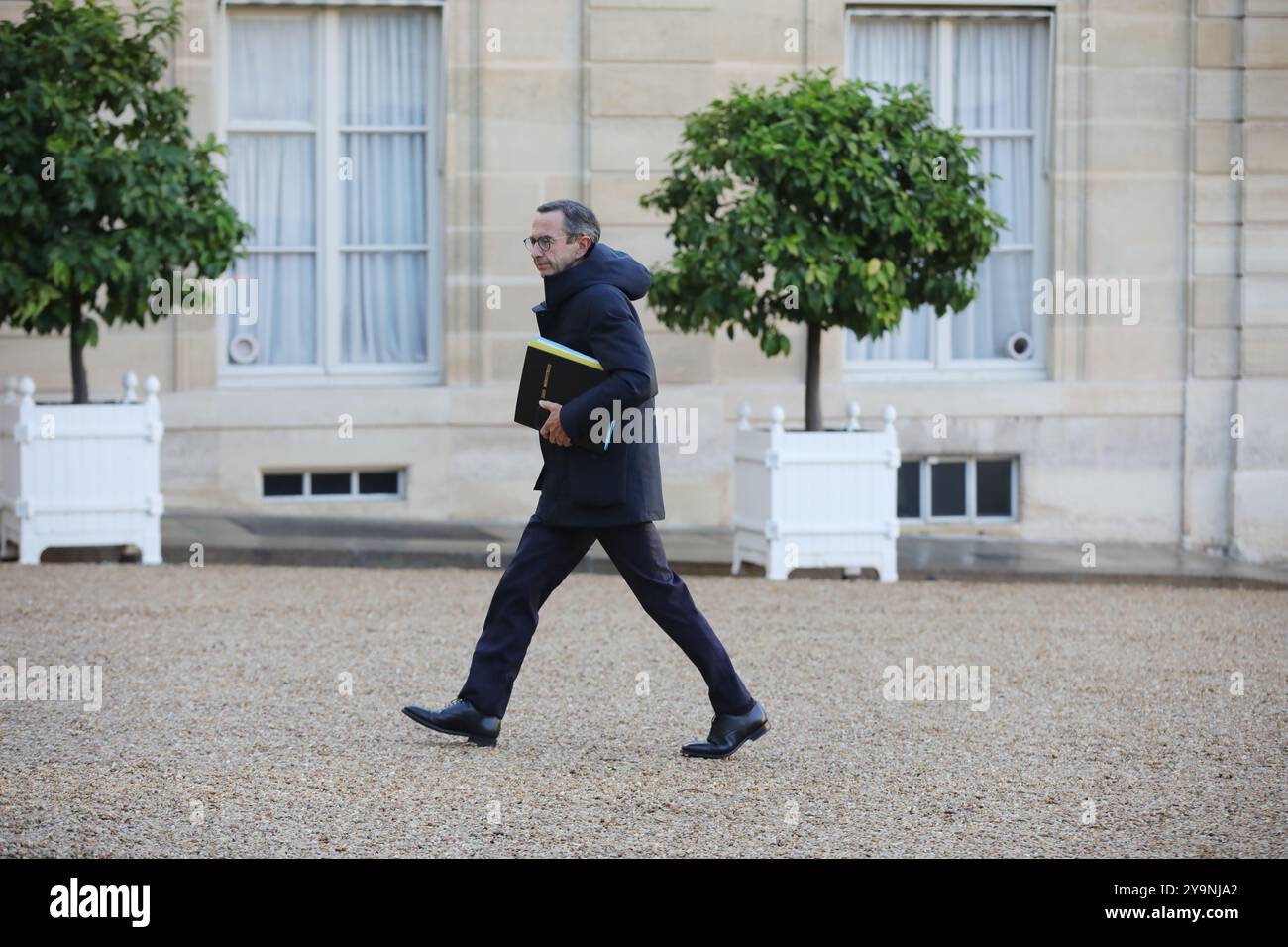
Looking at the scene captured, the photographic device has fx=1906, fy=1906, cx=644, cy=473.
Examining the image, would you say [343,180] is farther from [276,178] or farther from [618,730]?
[618,730]

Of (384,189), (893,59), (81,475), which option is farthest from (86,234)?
(893,59)

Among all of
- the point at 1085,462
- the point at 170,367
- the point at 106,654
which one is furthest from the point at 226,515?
the point at 1085,462

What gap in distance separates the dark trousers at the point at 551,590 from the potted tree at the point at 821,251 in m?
4.45

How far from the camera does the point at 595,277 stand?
6.30 m

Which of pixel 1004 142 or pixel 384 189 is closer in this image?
pixel 384 189

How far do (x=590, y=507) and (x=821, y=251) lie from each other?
479 cm

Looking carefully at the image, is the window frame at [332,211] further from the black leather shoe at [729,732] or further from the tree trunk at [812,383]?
the black leather shoe at [729,732]

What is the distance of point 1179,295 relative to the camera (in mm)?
14273

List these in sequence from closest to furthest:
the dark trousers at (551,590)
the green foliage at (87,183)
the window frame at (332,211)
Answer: the dark trousers at (551,590) → the green foliage at (87,183) → the window frame at (332,211)

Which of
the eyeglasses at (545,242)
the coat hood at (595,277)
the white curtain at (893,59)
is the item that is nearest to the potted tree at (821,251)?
the white curtain at (893,59)

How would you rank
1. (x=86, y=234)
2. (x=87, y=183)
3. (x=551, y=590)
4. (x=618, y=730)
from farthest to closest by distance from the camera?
(x=86, y=234) → (x=87, y=183) → (x=618, y=730) → (x=551, y=590)

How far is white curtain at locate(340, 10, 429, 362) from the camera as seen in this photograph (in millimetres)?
13703

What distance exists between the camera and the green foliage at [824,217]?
1064 centimetres
